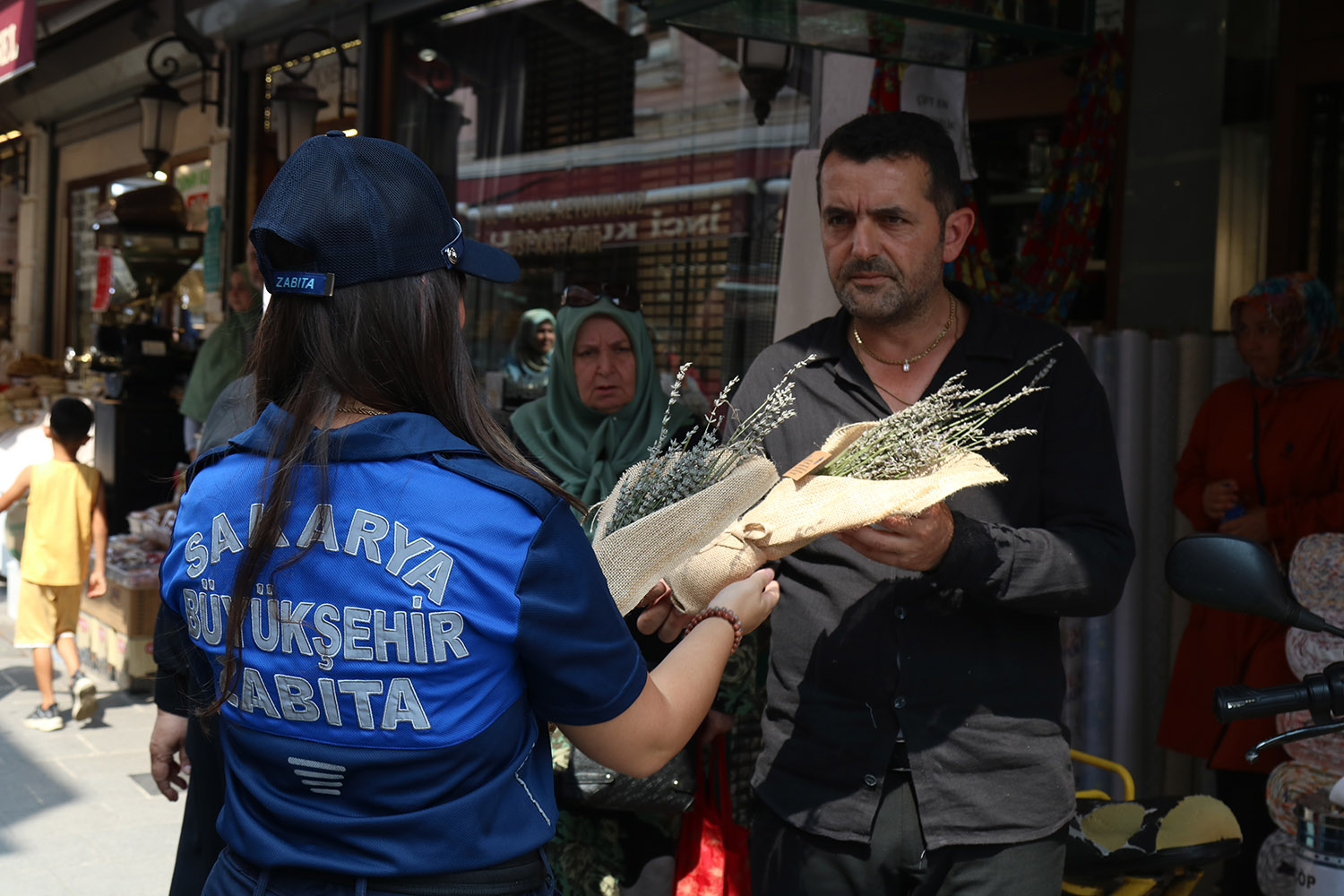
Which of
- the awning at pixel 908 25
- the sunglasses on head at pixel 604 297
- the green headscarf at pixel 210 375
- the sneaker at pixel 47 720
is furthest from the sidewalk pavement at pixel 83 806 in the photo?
the awning at pixel 908 25

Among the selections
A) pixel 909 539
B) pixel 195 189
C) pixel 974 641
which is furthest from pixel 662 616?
pixel 195 189

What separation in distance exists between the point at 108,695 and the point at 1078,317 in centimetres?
551

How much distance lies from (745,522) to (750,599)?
5.7 inches

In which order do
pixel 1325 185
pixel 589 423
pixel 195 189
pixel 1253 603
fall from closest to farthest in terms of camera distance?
pixel 1253 603 < pixel 589 423 < pixel 1325 185 < pixel 195 189

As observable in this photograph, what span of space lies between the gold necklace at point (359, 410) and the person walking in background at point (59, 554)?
17.3 ft

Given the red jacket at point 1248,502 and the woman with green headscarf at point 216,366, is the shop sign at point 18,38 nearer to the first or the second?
the woman with green headscarf at point 216,366

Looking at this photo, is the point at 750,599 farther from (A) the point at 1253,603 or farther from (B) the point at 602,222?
(B) the point at 602,222

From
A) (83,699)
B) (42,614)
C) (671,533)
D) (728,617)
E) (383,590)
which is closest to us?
(383,590)

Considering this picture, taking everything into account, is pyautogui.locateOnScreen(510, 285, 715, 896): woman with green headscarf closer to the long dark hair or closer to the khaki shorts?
the long dark hair

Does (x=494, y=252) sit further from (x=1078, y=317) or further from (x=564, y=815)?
(x=1078, y=317)

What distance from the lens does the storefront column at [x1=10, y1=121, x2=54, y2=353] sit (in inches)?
562

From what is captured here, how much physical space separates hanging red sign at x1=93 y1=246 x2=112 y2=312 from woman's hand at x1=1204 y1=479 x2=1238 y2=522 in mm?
11559

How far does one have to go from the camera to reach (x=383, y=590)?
1405 millimetres

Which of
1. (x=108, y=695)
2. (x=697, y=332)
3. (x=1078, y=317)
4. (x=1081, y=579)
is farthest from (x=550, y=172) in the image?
(x=1081, y=579)
